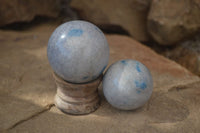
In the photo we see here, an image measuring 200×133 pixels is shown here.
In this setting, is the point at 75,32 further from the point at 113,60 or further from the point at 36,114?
the point at 113,60

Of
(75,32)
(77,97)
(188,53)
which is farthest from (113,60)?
(188,53)

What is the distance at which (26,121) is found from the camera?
2.50 metres

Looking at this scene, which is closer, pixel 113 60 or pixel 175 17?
pixel 113 60

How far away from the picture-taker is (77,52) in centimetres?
234

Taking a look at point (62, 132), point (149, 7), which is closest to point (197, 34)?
point (149, 7)

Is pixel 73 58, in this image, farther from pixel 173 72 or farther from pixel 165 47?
pixel 165 47

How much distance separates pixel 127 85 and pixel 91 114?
494mm

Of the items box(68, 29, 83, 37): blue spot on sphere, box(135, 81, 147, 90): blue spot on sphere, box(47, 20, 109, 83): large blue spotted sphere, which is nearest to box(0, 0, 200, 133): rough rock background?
box(135, 81, 147, 90): blue spot on sphere

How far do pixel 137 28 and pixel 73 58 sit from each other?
2962mm

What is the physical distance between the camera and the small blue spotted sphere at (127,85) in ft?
8.10

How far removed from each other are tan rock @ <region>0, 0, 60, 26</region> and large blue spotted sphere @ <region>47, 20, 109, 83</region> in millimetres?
2694

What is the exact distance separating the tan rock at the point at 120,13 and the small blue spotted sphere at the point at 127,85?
2530 mm

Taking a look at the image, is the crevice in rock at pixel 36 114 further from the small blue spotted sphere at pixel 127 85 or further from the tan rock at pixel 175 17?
the tan rock at pixel 175 17

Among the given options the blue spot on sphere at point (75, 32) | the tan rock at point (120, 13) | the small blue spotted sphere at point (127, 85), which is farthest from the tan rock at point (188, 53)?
the blue spot on sphere at point (75, 32)
